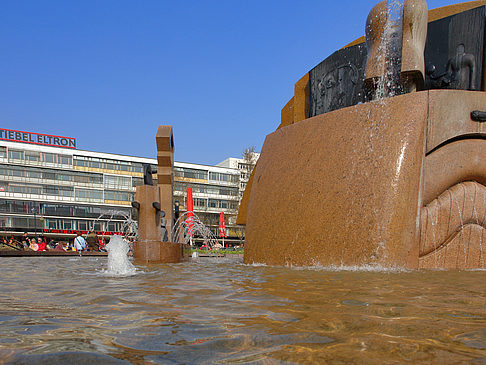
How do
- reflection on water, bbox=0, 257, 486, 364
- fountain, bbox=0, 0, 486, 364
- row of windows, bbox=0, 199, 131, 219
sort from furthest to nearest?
row of windows, bbox=0, 199, 131, 219
fountain, bbox=0, 0, 486, 364
reflection on water, bbox=0, 257, 486, 364

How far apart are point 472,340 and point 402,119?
15.2 feet

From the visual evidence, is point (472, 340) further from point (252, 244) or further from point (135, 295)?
point (252, 244)

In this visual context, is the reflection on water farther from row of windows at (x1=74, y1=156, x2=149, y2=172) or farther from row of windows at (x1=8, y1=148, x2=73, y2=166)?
row of windows at (x1=74, y1=156, x2=149, y2=172)

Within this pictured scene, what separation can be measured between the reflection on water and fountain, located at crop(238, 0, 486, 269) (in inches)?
96.9

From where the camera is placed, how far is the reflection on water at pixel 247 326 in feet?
4.50

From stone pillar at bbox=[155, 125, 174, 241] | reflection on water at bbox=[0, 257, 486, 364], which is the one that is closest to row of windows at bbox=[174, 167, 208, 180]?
stone pillar at bbox=[155, 125, 174, 241]

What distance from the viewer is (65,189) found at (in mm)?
53250

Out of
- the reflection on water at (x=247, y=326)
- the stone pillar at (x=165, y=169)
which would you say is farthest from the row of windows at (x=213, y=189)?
the reflection on water at (x=247, y=326)

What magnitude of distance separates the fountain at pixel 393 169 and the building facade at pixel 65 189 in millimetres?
39558

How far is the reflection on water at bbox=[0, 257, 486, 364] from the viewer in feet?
4.50

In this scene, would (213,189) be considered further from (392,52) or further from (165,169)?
(392,52)

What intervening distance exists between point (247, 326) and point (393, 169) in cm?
425

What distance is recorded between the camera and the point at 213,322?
1.92 metres

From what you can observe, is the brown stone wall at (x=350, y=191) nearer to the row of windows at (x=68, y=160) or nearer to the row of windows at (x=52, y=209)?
the row of windows at (x=68, y=160)
